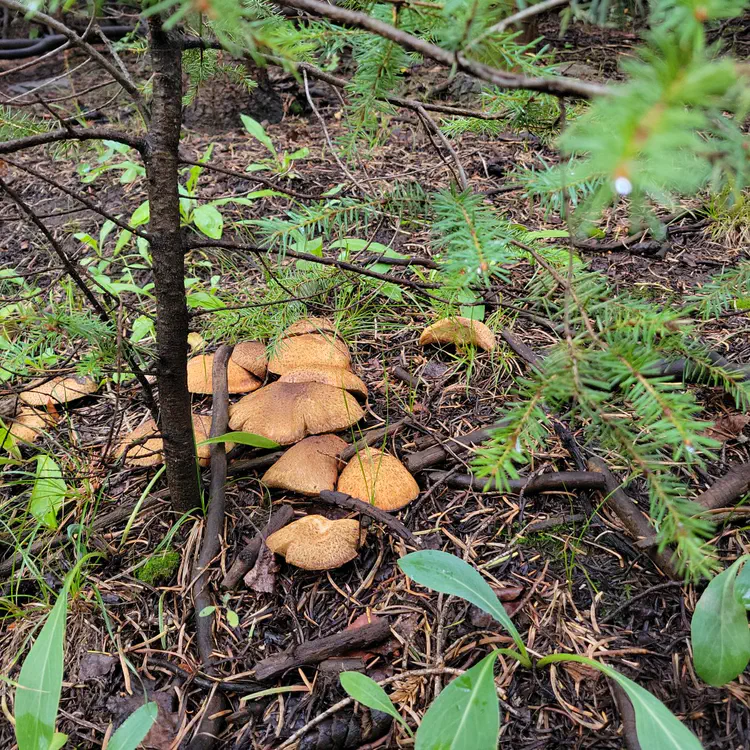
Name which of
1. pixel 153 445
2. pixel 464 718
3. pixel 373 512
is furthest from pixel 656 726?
pixel 153 445

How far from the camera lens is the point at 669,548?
163cm

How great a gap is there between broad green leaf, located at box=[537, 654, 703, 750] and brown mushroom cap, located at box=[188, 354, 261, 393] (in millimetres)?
1561

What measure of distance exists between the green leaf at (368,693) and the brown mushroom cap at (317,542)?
319mm

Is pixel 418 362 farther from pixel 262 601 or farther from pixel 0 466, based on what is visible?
pixel 0 466

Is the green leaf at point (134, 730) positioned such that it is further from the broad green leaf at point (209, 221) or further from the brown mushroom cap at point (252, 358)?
the broad green leaf at point (209, 221)

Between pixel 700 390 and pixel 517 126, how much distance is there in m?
1.30

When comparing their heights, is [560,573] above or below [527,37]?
below

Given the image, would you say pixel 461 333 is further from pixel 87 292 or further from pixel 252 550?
pixel 87 292

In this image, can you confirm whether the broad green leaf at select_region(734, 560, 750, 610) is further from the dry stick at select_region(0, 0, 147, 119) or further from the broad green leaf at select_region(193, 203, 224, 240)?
the broad green leaf at select_region(193, 203, 224, 240)

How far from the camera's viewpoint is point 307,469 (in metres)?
1.85

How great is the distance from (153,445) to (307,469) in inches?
23.3

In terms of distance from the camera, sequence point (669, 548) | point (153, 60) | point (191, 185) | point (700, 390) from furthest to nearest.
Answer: point (191, 185)
point (700, 390)
point (669, 548)
point (153, 60)

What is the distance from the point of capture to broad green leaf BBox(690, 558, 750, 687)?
4.32 ft

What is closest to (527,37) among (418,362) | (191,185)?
(191,185)
